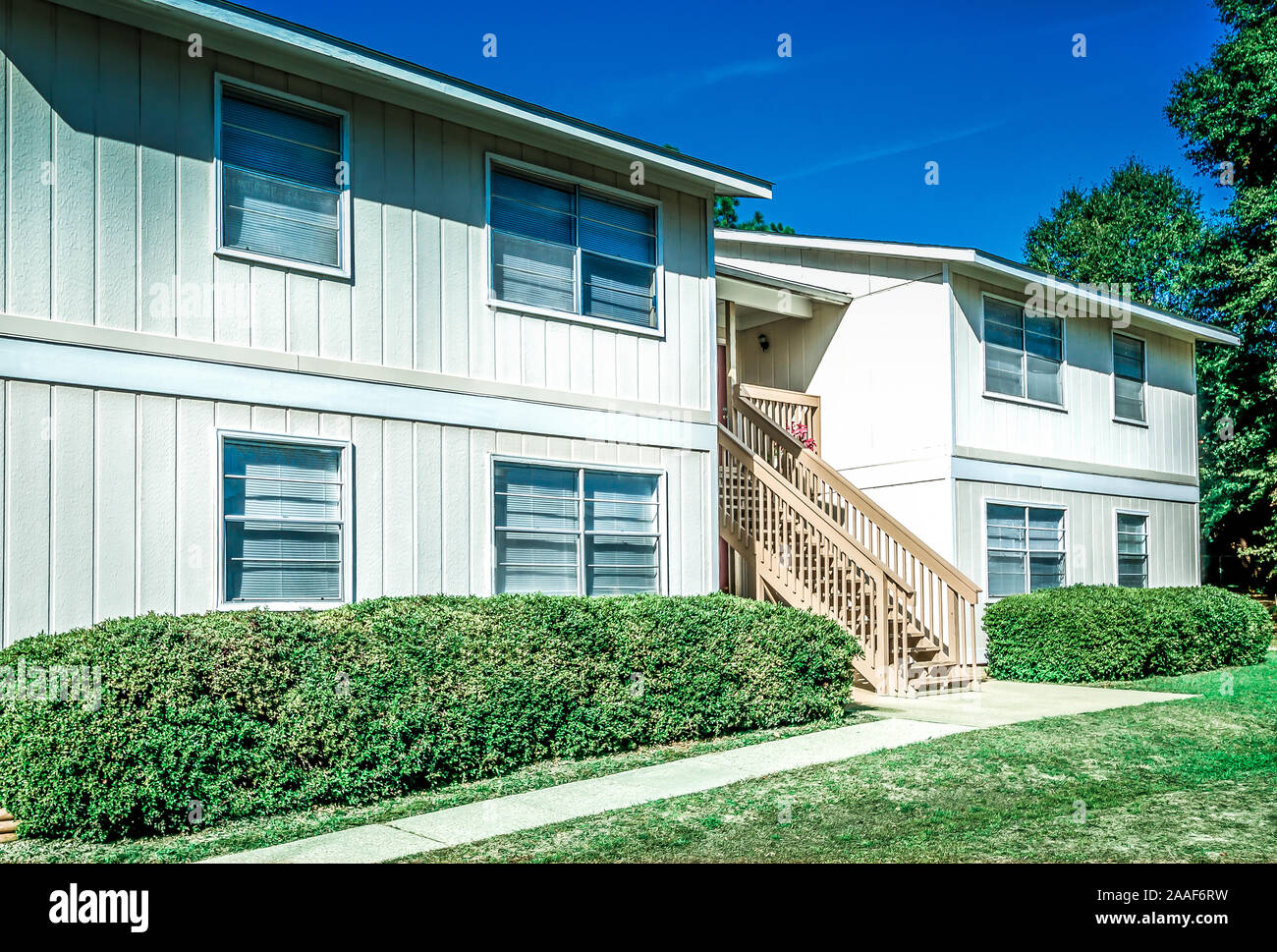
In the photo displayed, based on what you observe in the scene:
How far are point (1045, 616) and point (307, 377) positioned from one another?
9713 mm

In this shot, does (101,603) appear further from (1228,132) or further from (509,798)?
(1228,132)

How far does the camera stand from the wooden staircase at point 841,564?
12.5 meters

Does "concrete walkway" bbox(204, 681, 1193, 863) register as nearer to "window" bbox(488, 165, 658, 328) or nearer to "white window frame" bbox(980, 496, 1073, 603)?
"white window frame" bbox(980, 496, 1073, 603)

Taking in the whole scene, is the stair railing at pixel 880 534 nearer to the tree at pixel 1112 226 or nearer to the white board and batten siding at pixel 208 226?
the white board and batten siding at pixel 208 226

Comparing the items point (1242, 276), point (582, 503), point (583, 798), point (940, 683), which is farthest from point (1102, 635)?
point (1242, 276)

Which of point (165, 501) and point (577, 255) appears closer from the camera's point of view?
point (165, 501)

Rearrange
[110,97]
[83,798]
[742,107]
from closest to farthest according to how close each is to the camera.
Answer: [83,798] < [110,97] < [742,107]

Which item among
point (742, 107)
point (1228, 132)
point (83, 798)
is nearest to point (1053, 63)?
point (1228, 132)

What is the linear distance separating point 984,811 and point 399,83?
7.14 meters

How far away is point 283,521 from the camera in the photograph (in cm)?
878

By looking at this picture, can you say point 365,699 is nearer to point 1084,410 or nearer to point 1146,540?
point 1084,410

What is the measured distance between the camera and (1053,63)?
65.5 ft

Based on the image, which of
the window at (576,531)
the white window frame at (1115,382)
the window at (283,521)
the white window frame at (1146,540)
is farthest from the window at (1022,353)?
the window at (283,521)

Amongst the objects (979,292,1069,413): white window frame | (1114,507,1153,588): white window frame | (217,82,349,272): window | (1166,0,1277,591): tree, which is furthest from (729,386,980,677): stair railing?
(1166,0,1277,591): tree
